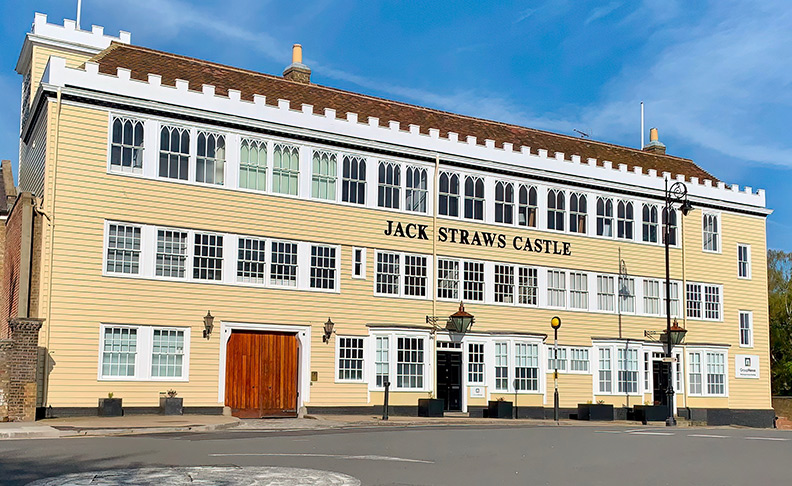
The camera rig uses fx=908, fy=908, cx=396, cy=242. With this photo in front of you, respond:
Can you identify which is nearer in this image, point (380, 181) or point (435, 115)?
point (380, 181)

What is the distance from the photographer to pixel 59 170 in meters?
26.2

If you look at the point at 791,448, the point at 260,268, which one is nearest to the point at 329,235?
the point at 260,268

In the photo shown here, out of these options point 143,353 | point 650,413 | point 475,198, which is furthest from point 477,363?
point 143,353

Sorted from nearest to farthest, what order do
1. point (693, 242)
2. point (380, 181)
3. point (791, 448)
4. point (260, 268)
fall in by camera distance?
point (791, 448)
point (260, 268)
point (380, 181)
point (693, 242)

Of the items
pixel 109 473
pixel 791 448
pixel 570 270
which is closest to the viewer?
pixel 109 473

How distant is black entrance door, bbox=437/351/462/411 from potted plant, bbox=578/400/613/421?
4935 mm

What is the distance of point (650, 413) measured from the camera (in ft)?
112

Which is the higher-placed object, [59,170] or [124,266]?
[59,170]

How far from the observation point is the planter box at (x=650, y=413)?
3394 centimetres

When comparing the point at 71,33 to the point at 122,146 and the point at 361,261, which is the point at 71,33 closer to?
the point at 122,146

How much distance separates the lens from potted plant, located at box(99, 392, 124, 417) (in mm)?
25578

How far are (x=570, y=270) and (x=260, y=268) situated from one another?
13.3m

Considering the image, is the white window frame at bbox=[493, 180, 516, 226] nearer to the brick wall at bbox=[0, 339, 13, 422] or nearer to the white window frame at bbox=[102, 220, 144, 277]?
the white window frame at bbox=[102, 220, 144, 277]

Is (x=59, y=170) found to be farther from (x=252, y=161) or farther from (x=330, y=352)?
(x=330, y=352)
